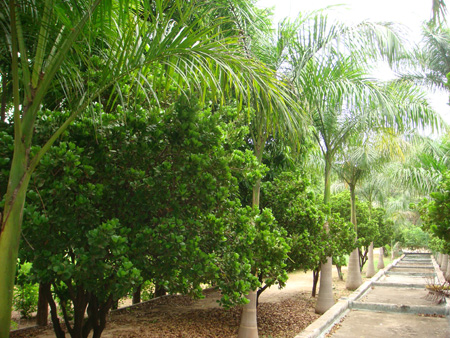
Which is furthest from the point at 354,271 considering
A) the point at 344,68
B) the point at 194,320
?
the point at 344,68

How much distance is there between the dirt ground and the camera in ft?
27.1

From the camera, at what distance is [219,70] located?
4426 millimetres

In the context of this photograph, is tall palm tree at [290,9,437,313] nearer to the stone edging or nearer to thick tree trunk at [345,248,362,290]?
the stone edging

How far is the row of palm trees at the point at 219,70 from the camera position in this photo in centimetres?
327

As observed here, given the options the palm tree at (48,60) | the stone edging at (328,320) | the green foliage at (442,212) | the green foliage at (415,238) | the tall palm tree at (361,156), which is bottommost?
the stone edging at (328,320)

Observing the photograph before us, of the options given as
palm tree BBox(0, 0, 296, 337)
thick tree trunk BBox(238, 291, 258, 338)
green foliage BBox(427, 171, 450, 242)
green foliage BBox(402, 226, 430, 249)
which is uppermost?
palm tree BBox(0, 0, 296, 337)

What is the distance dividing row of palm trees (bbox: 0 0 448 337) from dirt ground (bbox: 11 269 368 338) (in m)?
1.28

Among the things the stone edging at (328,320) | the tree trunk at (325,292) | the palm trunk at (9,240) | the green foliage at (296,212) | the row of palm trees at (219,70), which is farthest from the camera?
the tree trunk at (325,292)

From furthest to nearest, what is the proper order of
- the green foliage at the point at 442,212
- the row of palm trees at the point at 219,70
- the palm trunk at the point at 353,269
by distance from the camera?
the palm trunk at the point at 353,269, the green foliage at the point at 442,212, the row of palm trees at the point at 219,70

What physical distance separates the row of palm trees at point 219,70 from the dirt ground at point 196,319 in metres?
1.28

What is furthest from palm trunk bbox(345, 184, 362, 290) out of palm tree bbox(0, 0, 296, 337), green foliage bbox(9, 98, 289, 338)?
palm tree bbox(0, 0, 296, 337)

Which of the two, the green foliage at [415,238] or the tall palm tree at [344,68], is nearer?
the tall palm tree at [344,68]

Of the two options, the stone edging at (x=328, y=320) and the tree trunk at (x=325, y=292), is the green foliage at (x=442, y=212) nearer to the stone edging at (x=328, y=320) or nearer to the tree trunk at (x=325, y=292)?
the stone edging at (x=328, y=320)

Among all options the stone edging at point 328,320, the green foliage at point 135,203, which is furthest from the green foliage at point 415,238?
the green foliage at point 135,203
